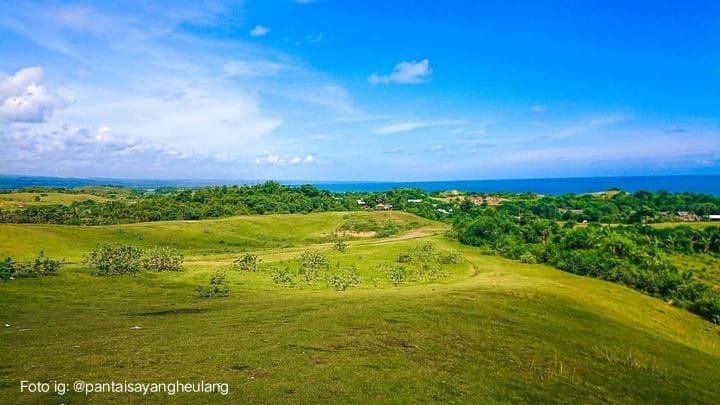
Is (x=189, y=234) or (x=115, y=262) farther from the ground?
(x=115, y=262)

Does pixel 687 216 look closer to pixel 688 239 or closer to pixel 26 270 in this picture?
pixel 688 239

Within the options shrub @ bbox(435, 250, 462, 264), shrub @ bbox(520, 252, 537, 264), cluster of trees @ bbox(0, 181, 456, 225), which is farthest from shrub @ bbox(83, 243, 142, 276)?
cluster of trees @ bbox(0, 181, 456, 225)

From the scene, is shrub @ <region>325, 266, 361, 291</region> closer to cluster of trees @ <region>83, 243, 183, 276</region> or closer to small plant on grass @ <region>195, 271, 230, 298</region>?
small plant on grass @ <region>195, 271, 230, 298</region>

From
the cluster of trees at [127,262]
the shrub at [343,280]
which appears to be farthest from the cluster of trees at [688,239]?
the cluster of trees at [127,262]

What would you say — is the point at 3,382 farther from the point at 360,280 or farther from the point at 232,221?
the point at 232,221

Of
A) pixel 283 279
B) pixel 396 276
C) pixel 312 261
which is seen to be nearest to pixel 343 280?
pixel 283 279

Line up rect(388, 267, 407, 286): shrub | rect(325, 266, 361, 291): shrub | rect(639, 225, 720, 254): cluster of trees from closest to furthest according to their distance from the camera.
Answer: rect(325, 266, 361, 291): shrub
rect(388, 267, 407, 286): shrub
rect(639, 225, 720, 254): cluster of trees

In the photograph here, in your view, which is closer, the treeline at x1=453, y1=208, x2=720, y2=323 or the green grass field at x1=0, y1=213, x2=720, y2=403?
the green grass field at x1=0, y1=213, x2=720, y2=403

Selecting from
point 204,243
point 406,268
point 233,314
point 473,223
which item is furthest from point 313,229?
point 233,314
